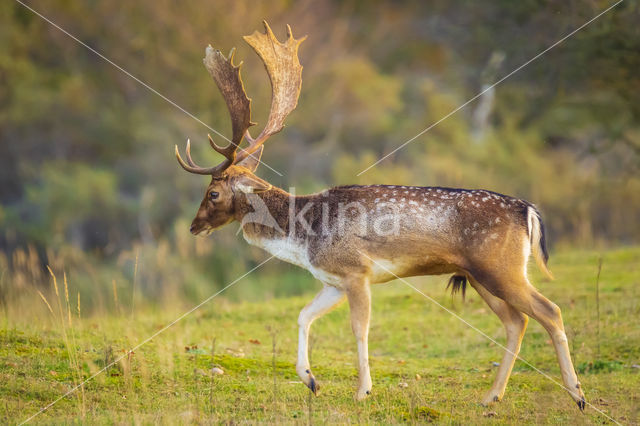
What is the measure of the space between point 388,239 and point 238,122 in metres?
2.47

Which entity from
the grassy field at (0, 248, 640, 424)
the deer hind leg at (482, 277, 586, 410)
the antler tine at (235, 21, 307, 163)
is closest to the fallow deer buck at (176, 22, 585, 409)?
the deer hind leg at (482, 277, 586, 410)

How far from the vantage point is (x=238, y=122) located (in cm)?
929

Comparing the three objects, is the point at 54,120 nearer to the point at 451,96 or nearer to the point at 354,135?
the point at 354,135

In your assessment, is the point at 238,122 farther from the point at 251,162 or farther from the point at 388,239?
the point at 388,239

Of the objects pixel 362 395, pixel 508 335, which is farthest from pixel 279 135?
pixel 362 395

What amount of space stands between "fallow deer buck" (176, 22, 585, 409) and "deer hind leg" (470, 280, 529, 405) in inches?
0.4

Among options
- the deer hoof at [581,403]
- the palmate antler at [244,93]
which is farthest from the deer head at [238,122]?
the deer hoof at [581,403]

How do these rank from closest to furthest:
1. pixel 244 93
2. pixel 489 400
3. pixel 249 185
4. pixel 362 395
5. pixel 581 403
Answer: pixel 581 403, pixel 489 400, pixel 362 395, pixel 249 185, pixel 244 93

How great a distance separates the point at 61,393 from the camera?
758 cm

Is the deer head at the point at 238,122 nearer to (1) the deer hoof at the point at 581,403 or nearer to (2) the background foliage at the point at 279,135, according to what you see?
(1) the deer hoof at the point at 581,403

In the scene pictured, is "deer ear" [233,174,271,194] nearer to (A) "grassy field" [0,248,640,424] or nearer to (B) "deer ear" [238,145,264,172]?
(B) "deer ear" [238,145,264,172]

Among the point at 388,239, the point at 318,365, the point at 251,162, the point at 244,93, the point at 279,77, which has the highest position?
the point at 279,77

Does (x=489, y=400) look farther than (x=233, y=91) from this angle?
No

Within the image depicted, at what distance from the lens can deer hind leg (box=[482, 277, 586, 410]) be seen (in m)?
7.46
